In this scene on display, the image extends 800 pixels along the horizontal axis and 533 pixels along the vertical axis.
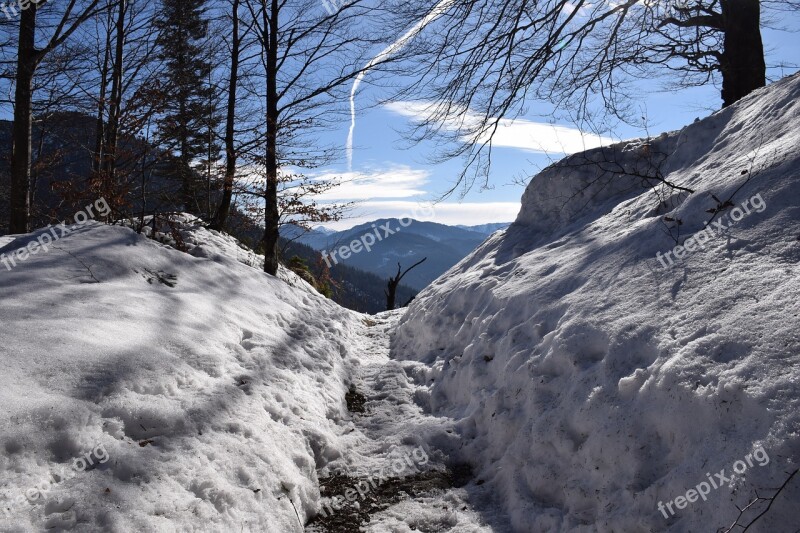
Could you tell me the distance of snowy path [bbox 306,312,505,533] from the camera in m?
3.74

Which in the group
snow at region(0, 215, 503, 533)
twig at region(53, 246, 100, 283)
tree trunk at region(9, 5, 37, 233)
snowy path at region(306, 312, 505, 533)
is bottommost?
snowy path at region(306, 312, 505, 533)

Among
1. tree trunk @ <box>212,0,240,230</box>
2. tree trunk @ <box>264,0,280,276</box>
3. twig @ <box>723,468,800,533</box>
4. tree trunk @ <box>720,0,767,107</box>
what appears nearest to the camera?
twig @ <box>723,468,800,533</box>

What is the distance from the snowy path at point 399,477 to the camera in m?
3.74

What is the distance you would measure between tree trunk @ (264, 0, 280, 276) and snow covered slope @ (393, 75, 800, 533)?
5715 millimetres

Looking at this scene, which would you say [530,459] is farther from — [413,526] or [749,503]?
[749,503]

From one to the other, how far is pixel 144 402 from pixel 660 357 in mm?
4049

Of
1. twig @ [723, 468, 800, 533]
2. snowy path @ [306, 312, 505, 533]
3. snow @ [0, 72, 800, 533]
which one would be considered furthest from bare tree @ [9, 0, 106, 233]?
twig @ [723, 468, 800, 533]

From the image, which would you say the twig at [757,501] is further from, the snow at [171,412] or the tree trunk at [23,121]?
the tree trunk at [23,121]

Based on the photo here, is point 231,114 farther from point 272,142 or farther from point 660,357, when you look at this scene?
point 660,357

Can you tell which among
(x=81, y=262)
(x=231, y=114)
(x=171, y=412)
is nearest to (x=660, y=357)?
(x=171, y=412)

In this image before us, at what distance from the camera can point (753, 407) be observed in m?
2.67

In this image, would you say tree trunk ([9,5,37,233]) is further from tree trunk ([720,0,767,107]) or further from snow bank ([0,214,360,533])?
tree trunk ([720,0,767,107])

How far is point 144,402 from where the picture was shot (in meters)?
3.51

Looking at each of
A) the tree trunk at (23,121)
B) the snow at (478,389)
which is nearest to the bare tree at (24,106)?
the tree trunk at (23,121)
